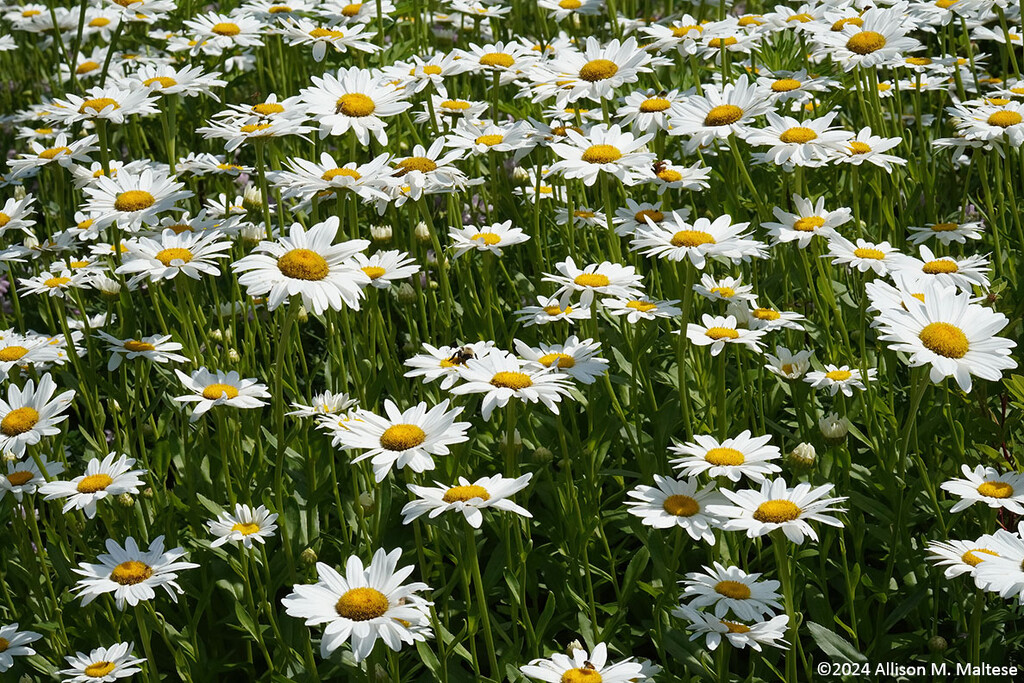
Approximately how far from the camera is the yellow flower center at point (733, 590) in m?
2.40

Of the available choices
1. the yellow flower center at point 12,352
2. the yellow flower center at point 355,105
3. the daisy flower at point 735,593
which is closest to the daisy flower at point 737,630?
the daisy flower at point 735,593

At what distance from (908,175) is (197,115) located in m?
3.70

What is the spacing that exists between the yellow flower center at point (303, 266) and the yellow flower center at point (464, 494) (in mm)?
634

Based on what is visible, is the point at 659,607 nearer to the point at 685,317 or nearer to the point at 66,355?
the point at 685,317

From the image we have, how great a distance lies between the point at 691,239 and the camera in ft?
9.78

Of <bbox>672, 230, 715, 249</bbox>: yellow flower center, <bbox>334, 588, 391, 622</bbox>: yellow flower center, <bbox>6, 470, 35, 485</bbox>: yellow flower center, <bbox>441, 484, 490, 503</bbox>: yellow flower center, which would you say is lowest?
<bbox>6, 470, 35, 485</bbox>: yellow flower center

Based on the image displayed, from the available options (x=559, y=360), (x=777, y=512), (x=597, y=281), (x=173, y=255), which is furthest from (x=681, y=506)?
(x=173, y=255)

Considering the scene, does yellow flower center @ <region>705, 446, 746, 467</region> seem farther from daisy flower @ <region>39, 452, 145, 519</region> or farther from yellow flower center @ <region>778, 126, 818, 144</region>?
daisy flower @ <region>39, 452, 145, 519</region>

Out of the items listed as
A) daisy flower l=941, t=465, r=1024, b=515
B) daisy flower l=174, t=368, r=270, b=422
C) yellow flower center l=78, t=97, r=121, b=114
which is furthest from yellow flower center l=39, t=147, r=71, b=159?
daisy flower l=941, t=465, r=1024, b=515

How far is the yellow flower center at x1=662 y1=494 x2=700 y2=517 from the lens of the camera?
97.5 inches

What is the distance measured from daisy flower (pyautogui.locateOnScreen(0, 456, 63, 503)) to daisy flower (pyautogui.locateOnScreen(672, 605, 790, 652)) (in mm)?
1808

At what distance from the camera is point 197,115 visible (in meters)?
5.54

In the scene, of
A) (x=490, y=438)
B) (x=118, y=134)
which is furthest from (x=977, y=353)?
(x=118, y=134)

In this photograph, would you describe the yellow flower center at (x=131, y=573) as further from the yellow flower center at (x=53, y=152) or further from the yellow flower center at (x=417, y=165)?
the yellow flower center at (x=53, y=152)
